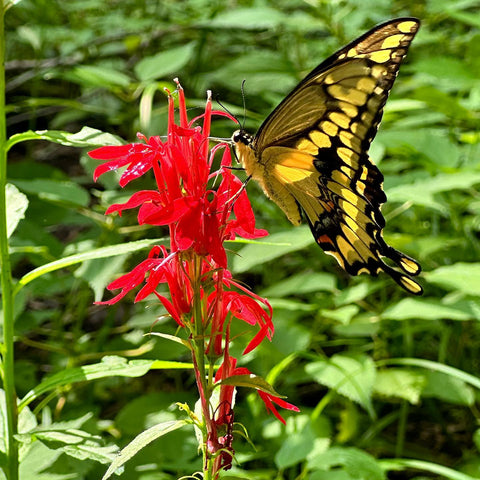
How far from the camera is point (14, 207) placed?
981 mm

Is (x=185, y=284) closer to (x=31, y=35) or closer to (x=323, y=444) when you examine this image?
(x=323, y=444)

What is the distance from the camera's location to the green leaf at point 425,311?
1403mm

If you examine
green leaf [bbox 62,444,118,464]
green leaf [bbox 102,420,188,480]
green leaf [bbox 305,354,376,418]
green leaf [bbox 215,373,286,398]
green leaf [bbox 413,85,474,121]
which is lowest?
green leaf [bbox 305,354,376,418]

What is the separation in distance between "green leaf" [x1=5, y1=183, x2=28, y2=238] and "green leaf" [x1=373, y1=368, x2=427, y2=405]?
913 millimetres

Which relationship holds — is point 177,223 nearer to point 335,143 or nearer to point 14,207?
point 14,207

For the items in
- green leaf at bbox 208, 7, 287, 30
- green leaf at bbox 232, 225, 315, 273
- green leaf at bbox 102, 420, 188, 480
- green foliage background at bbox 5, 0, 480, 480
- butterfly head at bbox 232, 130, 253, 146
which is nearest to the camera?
green leaf at bbox 102, 420, 188, 480

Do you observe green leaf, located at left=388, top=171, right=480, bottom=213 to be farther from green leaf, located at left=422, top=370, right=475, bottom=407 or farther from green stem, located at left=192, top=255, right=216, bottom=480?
green stem, located at left=192, top=255, right=216, bottom=480

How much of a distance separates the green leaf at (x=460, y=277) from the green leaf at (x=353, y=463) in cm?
40

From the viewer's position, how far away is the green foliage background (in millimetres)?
1396

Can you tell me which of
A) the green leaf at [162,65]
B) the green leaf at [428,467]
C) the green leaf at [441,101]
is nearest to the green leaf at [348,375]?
the green leaf at [428,467]

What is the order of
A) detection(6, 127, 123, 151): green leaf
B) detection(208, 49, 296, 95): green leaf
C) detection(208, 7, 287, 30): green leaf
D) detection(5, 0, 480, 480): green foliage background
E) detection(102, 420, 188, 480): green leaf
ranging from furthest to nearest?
detection(208, 49, 296, 95): green leaf < detection(208, 7, 287, 30): green leaf < detection(5, 0, 480, 480): green foliage background < detection(6, 127, 123, 151): green leaf < detection(102, 420, 188, 480): green leaf

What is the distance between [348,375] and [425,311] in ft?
0.70

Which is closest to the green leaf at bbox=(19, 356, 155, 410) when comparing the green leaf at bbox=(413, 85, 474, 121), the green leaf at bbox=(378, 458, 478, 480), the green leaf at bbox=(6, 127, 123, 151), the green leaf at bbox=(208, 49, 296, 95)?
the green leaf at bbox=(6, 127, 123, 151)

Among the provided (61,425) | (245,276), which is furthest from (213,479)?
(245,276)
